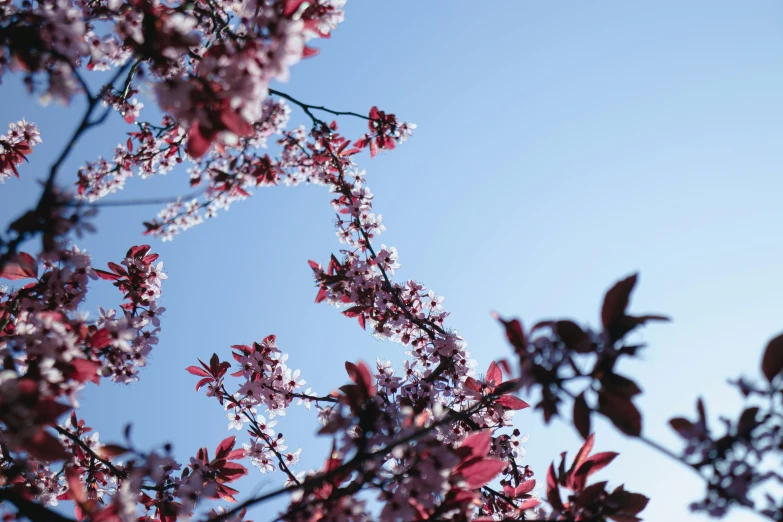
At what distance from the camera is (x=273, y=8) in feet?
5.89

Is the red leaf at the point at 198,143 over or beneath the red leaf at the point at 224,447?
over

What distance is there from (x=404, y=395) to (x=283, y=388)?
3.56 feet

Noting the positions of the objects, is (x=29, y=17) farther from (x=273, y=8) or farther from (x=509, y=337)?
(x=509, y=337)

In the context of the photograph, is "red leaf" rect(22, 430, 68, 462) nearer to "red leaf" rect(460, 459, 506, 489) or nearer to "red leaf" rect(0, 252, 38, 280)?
"red leaf" rect(0, 252, 38, 280)

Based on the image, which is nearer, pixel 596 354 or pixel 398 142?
pixel 596 354

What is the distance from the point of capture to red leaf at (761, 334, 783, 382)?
5.16 ft

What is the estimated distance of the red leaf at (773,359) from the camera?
1.57 meters

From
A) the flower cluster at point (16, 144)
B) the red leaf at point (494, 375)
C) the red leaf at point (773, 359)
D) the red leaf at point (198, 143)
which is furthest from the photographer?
the flower cluster at point (16, 144)

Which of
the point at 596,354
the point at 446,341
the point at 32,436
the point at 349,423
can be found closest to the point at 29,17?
the point at 32,436

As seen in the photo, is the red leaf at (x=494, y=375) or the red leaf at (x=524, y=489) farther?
the red leaf at (x=494, y=375)

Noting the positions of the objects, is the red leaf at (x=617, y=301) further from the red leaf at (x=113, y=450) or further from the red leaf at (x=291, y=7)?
the red leaf at (x=113, y=450)

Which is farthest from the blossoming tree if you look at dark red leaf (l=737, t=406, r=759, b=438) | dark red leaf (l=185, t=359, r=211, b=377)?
dark red leaf (l=185, t=359, r=211, b=377)

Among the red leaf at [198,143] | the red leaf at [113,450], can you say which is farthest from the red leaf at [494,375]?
the red leaf at [198,143]

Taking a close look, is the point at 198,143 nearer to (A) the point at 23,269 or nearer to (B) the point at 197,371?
(A) the point at 23,269
